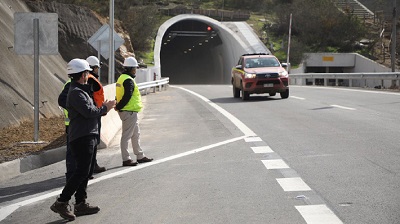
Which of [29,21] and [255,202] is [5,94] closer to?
[29,21]

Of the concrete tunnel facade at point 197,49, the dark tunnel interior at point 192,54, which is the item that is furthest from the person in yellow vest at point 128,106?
the dark tunnel interior at point 192,54

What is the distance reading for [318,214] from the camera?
21.4ft

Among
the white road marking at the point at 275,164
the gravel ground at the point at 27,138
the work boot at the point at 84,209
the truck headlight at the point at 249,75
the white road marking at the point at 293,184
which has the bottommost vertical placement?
the gravel ground at the point at 27,138

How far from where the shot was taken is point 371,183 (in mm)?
8055

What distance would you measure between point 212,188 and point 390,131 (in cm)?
671

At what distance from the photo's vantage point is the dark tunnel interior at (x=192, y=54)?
75938mm

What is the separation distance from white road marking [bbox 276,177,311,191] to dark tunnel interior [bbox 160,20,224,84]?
6253 cm

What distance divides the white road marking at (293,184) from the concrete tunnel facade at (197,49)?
4980 centimetres

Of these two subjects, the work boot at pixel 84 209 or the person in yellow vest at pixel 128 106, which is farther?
the person in yellow vest at pixel 128 106

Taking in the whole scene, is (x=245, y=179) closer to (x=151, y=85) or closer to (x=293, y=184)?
(x=293, y=184)

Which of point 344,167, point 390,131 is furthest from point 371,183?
point 390,131

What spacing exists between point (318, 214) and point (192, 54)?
85682mm

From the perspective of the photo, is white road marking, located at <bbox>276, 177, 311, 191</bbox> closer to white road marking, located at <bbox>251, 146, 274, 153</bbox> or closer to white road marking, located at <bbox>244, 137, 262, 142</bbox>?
white road marking, located at <bbox>251, 146, 274, 153</bbox>

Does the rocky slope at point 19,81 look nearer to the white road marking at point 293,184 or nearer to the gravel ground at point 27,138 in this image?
the gravel ground at point 27,138
